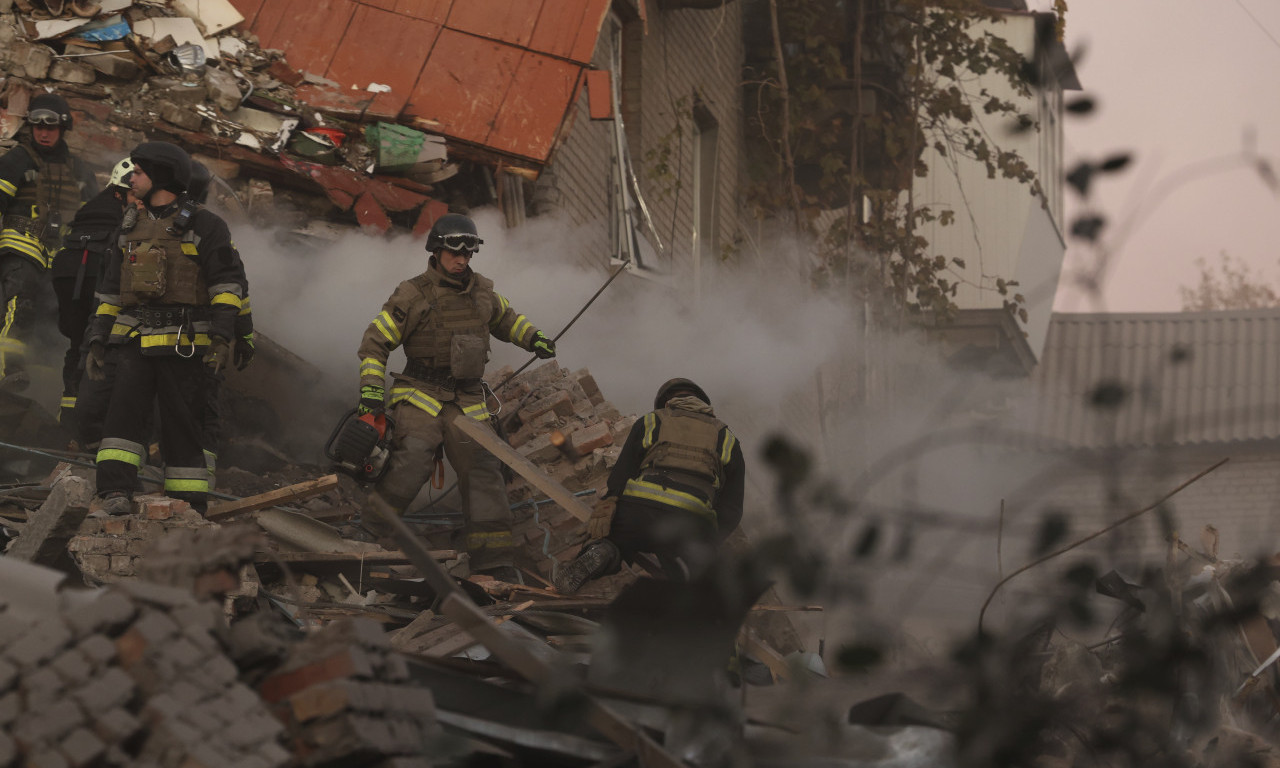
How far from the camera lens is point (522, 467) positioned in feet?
24.0

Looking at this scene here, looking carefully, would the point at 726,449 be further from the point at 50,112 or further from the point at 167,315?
the point at 50,112

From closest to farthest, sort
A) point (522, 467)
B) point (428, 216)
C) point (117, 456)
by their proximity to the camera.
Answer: point (117, 456) < point (522, 467) < point (428, 216)

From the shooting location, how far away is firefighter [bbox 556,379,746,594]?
6766mm

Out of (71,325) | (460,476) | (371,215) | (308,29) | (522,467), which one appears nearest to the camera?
(522,467)

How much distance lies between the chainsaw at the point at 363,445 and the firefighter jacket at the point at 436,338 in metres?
0.22

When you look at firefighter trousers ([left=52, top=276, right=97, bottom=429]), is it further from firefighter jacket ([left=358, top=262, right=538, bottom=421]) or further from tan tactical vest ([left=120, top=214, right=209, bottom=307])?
firefighter jacket ([left=358, top=262, right=538, bottom=421])

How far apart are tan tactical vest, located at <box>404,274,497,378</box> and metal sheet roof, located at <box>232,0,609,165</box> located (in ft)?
7.61

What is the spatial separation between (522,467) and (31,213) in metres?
3.15

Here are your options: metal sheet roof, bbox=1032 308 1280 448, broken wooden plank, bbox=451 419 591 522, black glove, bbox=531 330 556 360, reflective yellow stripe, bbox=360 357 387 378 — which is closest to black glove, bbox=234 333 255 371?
reflective yellow stripe, bbox=360 357 387 378

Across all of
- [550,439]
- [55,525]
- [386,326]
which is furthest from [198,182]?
[550,439]

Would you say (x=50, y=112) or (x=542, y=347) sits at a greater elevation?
(x=50, y=112)

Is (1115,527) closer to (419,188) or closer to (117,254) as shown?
(117,254)

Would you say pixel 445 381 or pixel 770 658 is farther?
pixel 445 381

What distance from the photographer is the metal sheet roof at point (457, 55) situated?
968 centimetres
